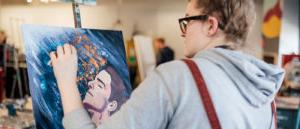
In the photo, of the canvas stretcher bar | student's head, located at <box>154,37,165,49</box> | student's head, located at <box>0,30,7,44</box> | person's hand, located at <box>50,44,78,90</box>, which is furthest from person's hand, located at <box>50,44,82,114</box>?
student's head, located at <box>154,37,165,49</box>

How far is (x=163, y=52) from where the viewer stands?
731 centimetres

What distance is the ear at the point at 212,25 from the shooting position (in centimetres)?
91

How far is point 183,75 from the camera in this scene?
2.62 feet

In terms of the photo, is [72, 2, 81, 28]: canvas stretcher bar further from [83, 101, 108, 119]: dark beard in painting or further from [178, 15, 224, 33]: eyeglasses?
[178, 15, 224, 33]: eyeglasses

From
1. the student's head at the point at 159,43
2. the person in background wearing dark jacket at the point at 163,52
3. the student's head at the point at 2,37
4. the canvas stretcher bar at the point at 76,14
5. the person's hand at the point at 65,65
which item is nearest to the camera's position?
the person's hand at the point at 65,65

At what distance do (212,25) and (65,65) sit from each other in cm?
46

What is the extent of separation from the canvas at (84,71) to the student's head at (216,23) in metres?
0.40

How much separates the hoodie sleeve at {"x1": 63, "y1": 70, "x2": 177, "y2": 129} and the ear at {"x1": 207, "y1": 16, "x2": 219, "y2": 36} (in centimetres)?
22

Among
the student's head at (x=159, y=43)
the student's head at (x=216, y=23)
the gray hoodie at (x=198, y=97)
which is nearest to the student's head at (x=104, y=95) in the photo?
the gray hoodie at (x=198, y=97)

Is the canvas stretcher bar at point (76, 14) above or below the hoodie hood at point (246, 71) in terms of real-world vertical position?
above

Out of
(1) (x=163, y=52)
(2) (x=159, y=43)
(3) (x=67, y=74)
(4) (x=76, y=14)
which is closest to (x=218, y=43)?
(3) (x=67, y=74)

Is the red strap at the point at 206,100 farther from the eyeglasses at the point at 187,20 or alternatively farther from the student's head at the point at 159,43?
the student's head at the point at 159,43

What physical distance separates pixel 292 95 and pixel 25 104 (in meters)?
2.76

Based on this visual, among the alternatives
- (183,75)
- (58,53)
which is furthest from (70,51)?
(183,75)
